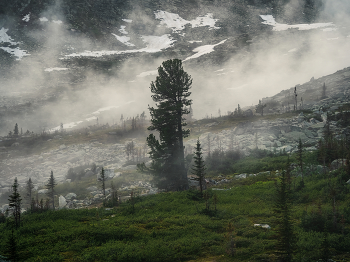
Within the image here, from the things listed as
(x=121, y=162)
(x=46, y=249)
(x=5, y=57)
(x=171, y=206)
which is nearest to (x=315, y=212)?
(x=171, y=206)

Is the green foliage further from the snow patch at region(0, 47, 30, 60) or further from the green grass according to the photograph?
the snow patch at region(0, 47, 30, 60)

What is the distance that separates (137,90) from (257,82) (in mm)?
85196

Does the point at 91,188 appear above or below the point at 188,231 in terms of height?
below

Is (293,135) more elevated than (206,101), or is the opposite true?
(206,101)

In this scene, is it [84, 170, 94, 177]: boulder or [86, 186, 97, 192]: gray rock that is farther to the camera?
[84, 170, 94, 177]: boulder

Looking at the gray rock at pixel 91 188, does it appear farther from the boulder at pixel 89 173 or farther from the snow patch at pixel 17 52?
the snow patch at pixel 17 52

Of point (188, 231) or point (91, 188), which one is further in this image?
point (91, 188)

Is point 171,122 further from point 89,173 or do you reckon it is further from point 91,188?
A: point 89,173

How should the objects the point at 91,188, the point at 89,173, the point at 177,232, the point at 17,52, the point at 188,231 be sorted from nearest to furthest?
the point at 177,232 → the point at 188,231 → the point at 91,188 → the point at 89,173 → the point at 17,52

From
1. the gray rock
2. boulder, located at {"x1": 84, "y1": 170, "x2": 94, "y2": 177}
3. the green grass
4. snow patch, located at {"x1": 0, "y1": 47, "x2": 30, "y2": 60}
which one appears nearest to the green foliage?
the green grass

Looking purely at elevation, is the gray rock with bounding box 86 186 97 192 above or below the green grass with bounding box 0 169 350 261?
below

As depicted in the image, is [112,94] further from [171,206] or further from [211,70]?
[171,206]

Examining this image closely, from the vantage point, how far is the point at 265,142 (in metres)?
51.7

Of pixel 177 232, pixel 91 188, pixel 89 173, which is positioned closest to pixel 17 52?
pixel 89 173
